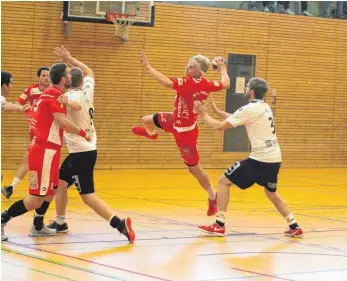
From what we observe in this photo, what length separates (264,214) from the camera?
11719 millimetres

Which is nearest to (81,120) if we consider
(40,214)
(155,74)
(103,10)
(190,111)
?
(40,214)

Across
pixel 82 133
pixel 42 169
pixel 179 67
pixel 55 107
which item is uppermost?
pixel 179 67

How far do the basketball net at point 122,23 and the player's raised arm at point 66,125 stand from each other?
9.93 meters

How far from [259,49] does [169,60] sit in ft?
9.21

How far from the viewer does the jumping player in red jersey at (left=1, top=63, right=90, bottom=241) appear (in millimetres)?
8180

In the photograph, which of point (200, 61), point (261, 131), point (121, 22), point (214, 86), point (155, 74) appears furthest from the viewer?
point (121, 22)

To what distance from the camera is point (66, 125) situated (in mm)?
8070

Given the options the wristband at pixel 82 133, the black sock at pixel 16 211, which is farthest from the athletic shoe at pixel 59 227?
the wristband at pixel 82 133

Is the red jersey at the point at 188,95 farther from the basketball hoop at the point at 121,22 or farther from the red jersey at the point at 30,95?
the basketball hoop at the point at 121,22

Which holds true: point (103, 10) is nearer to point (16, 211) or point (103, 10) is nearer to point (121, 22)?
point (121, 22)

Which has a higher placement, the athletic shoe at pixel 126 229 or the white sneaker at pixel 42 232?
the athletic shoe at pixel 126 229

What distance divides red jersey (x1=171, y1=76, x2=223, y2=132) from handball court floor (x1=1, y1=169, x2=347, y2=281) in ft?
4.44

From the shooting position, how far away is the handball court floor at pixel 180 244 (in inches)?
274

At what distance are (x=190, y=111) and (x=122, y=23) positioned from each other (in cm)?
791
